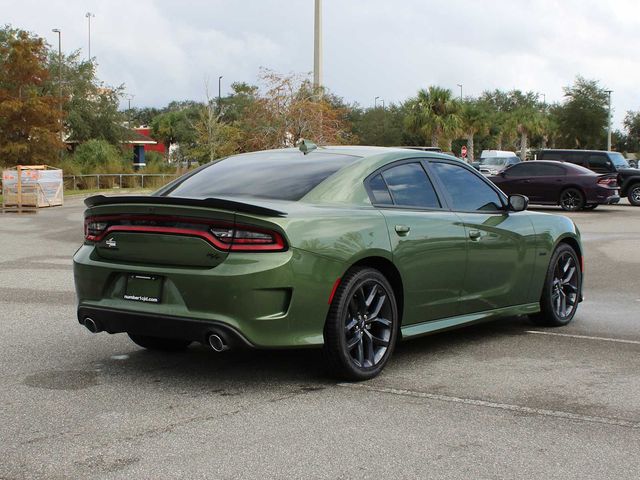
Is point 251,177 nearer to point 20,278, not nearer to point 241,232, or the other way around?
point 241,232

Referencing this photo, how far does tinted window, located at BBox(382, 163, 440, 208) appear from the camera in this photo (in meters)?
6.60

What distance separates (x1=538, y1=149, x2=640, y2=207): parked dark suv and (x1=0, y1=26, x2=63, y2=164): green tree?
18999mm

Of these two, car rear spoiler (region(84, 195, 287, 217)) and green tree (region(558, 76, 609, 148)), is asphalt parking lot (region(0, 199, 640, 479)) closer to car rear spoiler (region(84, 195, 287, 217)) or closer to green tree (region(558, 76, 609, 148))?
car rear spoiler (region(84, 195, 287, 217))

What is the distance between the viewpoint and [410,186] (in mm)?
6766

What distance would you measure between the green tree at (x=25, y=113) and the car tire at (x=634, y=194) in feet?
71.4

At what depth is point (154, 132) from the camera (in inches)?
4289

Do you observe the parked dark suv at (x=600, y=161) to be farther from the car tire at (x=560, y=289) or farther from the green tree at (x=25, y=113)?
the car tire at (x=560, y=289)

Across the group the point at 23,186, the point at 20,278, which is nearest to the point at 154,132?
the point at 23,186

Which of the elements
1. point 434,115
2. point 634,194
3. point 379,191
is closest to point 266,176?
point 379,191

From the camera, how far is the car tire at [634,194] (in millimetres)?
31953

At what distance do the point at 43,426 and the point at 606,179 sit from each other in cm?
2529

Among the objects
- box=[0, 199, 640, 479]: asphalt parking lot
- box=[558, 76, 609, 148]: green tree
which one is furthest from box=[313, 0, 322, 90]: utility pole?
box=[558, 76, 609, 148]: green tree

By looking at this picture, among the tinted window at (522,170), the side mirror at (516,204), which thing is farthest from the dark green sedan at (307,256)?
the tinted window at (522,170)

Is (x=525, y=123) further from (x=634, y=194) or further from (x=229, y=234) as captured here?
(x=229, y=234)
